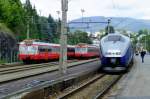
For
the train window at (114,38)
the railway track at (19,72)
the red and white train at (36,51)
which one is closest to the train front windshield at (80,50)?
the red and white train at (36,51)

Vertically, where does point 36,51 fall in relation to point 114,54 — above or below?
below

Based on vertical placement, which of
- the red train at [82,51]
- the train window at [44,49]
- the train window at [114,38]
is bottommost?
the red train at [82,51]

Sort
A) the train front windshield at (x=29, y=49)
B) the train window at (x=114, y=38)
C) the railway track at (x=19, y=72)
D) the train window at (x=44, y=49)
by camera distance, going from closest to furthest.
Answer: the railway track at (x=19, y=72), the train window at (x=114, y=38), the train front windshield at (x=29, y=49), the train window at (x=44, y=49)

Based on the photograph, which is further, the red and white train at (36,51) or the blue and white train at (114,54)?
the red and white train at (36,51)

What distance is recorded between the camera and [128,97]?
1916 centimetres

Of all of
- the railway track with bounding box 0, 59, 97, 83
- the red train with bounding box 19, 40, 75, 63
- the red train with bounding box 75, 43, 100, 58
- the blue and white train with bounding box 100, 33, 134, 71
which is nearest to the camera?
the railway track with bounding box 0, 59, 97, 83

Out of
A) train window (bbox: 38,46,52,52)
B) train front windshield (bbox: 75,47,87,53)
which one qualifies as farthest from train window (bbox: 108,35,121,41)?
train front windshield (bbox: 75,47,87,53)

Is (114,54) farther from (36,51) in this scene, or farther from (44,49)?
(44,49)

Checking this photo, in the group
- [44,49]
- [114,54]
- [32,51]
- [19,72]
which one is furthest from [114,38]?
[44,49]

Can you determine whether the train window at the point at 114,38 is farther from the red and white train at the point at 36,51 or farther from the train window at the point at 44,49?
the train window at the point at 44,49

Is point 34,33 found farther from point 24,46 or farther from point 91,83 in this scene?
point 91,83

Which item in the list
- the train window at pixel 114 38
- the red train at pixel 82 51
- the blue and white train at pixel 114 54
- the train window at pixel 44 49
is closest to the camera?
the blue and white train at pixel 114 54

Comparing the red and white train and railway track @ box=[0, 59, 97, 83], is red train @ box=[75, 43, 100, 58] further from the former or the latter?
railway track @ box=[0, 59, 97, 83]

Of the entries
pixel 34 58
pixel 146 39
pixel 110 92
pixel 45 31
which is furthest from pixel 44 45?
pixel 146 39
